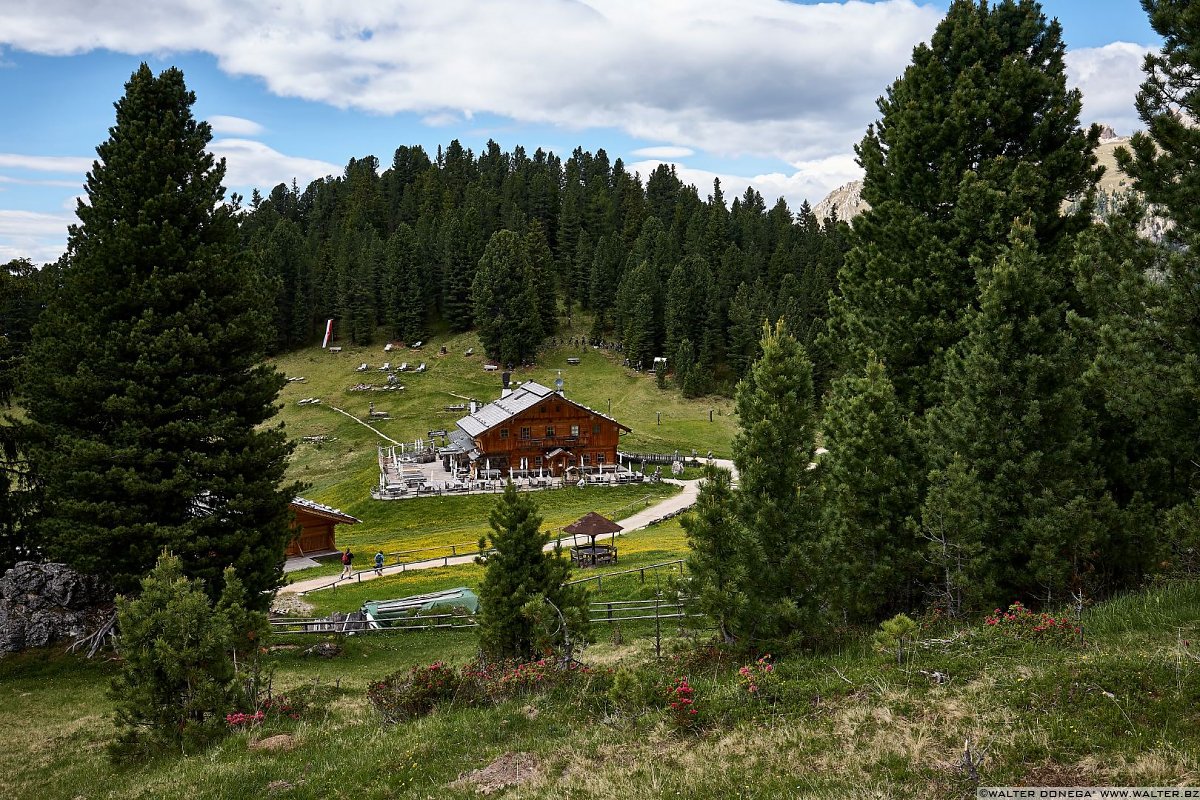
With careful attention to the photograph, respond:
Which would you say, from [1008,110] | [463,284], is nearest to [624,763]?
[1008,110]

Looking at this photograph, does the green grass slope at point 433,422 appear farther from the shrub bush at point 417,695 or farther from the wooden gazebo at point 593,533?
the shrub bush at point 417,695

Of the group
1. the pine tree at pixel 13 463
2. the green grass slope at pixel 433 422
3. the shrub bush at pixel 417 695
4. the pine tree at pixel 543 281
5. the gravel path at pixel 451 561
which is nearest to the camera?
the shrub bush at pixel 417 695

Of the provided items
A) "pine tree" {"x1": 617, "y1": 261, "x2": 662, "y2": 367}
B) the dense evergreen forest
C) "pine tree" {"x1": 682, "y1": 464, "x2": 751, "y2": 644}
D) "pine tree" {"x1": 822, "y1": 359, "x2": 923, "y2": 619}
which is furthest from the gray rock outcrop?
"pine tree" {"x1": 617, "y1": 261, "x2": 662, "y2": 367}

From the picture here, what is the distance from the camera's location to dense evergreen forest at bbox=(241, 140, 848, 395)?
96.6 meters

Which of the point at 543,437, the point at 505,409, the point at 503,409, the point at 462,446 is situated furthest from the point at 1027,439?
the point at 462,446

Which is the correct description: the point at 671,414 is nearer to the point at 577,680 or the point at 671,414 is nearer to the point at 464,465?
the point at 464,465

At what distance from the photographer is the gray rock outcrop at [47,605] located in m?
23.6

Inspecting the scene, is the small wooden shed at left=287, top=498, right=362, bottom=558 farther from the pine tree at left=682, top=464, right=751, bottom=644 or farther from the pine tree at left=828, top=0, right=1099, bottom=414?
the pine tree at left=682, top=464, right=751, bottom=644

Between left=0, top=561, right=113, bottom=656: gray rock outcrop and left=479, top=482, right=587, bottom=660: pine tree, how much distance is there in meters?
16.1

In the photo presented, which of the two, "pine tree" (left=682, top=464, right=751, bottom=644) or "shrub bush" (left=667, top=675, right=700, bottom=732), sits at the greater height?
"pine tree" (left=682, top=464, right=751, bottom=644)

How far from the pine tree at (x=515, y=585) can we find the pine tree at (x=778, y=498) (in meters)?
4.46

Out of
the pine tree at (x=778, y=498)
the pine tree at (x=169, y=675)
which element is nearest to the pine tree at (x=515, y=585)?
the pine tree at (x=778, y=498)

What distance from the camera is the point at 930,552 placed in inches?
631

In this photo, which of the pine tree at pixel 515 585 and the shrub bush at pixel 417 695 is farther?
the pine tree at pixel 515 585
